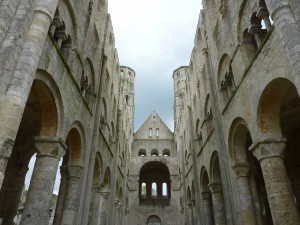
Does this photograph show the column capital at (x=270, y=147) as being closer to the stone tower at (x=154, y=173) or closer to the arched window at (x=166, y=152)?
the stone tower at (x=154, y=173)

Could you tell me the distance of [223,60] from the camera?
12.7 m

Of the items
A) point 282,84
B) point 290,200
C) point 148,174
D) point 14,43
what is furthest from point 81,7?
point 148,174

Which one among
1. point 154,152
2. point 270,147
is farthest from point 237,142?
point 154,152

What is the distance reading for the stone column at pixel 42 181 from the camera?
7160 millimetres

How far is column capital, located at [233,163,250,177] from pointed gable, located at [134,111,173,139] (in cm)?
2378

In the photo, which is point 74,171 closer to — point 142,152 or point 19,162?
point 19,162

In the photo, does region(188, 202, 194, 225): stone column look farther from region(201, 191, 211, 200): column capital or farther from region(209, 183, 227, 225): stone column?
region(209, 183, 227, 225): stone column

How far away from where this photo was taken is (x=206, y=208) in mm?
17344

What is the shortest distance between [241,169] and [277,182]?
3133 millimetres

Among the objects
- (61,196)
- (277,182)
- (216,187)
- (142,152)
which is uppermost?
(142,152)

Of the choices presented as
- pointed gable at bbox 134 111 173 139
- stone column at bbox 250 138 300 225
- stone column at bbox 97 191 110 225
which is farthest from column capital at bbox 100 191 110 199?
pointed gable at bbox 134 111 173 139

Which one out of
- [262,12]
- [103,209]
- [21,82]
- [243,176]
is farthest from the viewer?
[103,209]

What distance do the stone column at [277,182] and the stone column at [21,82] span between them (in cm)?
649

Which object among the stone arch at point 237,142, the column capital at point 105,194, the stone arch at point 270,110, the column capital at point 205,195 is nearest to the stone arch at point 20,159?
the column capital at point 105,194
